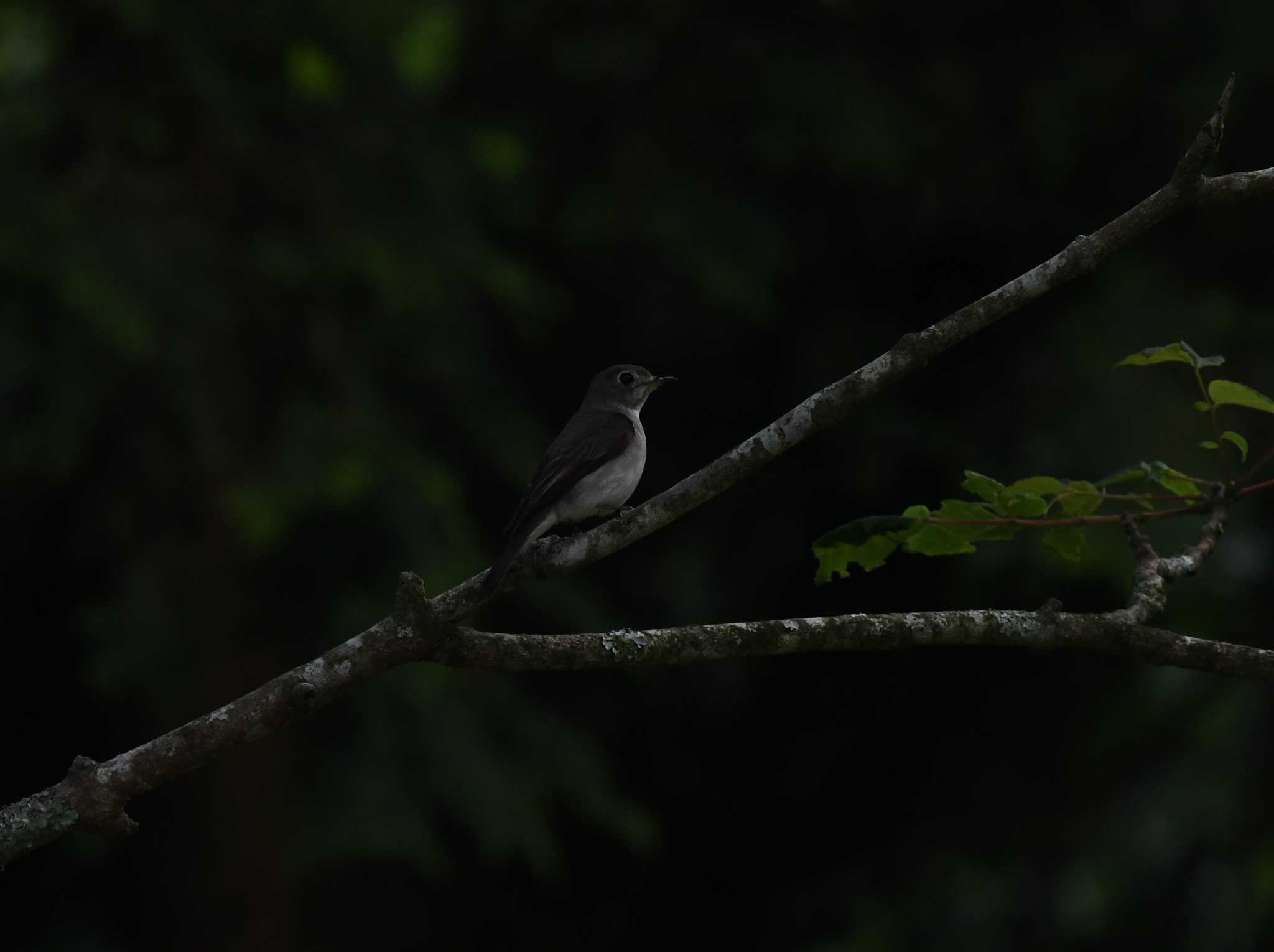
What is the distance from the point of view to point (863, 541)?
349 centimetres

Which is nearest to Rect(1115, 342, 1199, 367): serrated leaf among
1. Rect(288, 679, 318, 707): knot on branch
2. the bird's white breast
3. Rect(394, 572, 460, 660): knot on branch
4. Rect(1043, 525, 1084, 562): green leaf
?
Rect(1043, 525, 1084, 562): green leaf

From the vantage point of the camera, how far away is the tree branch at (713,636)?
3.27 meters

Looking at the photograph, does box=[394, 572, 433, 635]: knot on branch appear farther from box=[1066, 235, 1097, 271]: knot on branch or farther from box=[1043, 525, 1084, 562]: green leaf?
box=[1066, 235, 1097, 271]: knot on branch

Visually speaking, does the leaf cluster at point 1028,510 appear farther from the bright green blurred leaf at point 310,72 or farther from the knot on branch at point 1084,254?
the bright green blurred leaf at point 310,72

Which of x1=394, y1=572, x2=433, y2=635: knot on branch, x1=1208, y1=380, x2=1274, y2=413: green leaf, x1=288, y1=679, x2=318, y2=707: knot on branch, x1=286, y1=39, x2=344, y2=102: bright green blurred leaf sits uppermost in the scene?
x1=286, y1=39, x2=344, y2=102: bright green blurred leaf

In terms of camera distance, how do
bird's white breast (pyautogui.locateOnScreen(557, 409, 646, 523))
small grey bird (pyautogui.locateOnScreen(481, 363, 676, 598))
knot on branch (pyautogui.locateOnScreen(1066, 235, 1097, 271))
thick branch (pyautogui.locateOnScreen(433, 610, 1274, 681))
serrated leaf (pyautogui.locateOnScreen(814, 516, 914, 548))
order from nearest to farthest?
1. serrated leaf (pyautogui.locateOnScreen(814, 516, 914, 548))
2. thick branch (pyautogui.locateOnScreen(433, 610, 1274, 681))
3. knot on branch (pyautogui.locateOnScreen(1066, 235, 1097, 271))
4. small grey bird (pyautogui.locateOnScreen(481, 363, 676, 598))
5. bird's white breast (pyautogui.locateOnScreen(557, 409, 646, 523))

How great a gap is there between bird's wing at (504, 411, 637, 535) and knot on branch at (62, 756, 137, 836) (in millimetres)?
1935

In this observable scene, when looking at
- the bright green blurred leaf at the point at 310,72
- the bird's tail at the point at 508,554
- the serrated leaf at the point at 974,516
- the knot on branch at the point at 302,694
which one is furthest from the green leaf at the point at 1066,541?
the bright green blurred leaf at the point at 310,72

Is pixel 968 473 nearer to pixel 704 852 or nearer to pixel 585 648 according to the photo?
pixel 585 648

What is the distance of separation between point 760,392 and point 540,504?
437 cm

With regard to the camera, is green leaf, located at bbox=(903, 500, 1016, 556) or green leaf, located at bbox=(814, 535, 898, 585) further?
green leaf, located at bbox=(814, 535, 898, 585)

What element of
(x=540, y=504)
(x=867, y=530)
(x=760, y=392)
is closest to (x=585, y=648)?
(x=867, y=530)

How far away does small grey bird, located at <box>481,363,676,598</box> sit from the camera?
201 inches

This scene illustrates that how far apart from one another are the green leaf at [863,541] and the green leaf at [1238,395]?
2.16 feet
